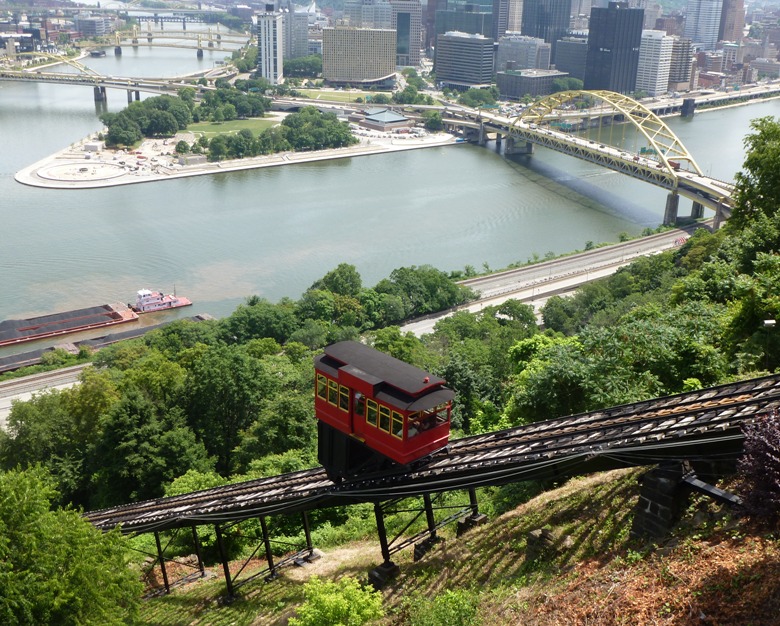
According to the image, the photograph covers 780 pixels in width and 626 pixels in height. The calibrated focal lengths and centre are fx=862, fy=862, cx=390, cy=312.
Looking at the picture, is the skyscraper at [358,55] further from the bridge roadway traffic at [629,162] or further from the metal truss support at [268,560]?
the metal truss support at [268,560]

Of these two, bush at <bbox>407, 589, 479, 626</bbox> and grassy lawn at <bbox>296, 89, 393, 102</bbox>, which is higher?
bush at <bbox>407, 589, 479, 626</bbox>

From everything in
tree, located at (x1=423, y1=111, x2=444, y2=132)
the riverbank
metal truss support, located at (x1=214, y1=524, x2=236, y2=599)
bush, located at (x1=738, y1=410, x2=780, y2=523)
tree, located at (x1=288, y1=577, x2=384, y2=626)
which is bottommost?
the riverbank

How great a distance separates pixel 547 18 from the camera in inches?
5300

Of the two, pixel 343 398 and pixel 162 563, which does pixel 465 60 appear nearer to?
pixel 162 563

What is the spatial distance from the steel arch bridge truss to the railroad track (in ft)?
158

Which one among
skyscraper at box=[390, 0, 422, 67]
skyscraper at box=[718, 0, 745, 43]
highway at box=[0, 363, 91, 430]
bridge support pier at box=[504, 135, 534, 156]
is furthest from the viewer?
skyscraper at box=[718, 0, 745, 43]

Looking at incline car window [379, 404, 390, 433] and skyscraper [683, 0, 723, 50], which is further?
skyscraper [683, 0, 723, 50]

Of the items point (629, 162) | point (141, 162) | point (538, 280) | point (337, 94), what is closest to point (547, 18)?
point (337, 94)

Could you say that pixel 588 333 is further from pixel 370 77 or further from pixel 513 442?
pixel 370 77

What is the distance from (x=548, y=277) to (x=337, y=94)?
69118mm

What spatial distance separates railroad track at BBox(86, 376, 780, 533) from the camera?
28.2ft

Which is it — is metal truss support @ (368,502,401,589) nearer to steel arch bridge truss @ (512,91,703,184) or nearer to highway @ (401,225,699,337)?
highway @ (401,225,699,337)

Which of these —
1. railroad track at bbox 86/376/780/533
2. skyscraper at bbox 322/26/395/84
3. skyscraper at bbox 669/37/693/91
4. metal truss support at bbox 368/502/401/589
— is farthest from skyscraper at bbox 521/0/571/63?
metal truss support at bbox 368/502/401/589

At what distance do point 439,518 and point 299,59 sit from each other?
111m
